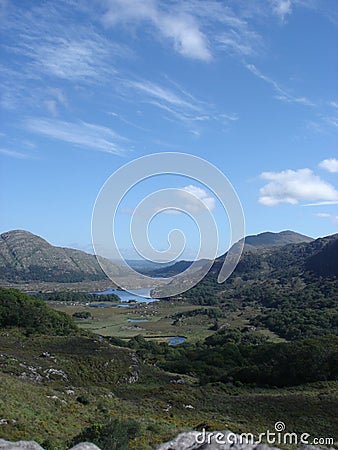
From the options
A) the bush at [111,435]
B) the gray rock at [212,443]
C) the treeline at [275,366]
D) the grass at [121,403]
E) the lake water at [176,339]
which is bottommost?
the lake water at [176,339]

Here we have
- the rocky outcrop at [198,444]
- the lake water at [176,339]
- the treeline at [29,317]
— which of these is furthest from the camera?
the lake water at [176,339]

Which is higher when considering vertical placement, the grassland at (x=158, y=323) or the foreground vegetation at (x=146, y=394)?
the foreground vegetation at (x=146, y=394)

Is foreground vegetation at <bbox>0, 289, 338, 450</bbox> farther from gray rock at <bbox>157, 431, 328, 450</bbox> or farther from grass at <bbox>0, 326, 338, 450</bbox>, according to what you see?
gray rock at <bbox>157, 431, 328, 450</bbox>

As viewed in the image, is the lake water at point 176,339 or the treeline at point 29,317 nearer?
the treeline at point 29,317

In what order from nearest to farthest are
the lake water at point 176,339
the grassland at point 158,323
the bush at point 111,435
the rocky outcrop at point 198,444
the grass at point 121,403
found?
1. the rocky outcrop at point 198,444
2. the bush at point 111,435
3. the grass at point 121,403
4. the lake water at point 176,339
5. the grassland at point 158,323

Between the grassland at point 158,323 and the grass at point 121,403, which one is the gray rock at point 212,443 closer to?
the grass at point 121,403

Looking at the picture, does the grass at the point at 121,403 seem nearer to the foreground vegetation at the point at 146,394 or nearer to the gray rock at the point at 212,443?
the foreground vegetation at the point at 146,394

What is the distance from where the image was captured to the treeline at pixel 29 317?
74938mm

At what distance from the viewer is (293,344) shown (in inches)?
2181

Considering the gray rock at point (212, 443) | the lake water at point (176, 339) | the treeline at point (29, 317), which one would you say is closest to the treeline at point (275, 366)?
the treeline at point (29, 317)

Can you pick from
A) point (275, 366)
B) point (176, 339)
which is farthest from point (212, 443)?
point (176, 339)

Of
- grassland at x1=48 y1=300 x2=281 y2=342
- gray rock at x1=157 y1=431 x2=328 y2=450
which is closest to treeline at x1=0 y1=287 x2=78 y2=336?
grassland at x1=48 y1=300 x2=281 y2=342

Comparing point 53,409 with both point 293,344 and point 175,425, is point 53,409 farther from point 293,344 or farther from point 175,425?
point 293,344

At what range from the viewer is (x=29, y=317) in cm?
7819
